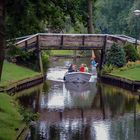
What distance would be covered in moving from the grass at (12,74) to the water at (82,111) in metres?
1.46

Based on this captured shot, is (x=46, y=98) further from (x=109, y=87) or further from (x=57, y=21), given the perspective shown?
(x=57, y=21)

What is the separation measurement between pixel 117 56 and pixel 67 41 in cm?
554

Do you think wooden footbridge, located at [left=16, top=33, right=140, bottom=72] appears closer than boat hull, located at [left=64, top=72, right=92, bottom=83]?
No

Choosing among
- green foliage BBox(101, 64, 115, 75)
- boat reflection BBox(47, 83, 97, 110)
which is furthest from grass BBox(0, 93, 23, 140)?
green foliage BBox(101, 64, 115, 75)

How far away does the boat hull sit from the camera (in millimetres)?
55281

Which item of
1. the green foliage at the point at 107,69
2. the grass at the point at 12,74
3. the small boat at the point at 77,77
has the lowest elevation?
the small boat at the point at 77,77

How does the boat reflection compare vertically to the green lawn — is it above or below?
below

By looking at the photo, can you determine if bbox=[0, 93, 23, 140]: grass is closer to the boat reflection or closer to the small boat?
the boat reflection

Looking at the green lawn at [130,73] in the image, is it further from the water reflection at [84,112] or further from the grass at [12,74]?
the grass at [12,74]

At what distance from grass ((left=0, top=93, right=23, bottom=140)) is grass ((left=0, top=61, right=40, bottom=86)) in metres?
9.98

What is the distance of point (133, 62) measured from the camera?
188 feet

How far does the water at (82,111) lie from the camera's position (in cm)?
2803

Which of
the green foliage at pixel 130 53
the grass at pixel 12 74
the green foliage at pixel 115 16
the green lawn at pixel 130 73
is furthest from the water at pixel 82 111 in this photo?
the green foliage at pixel 115 16

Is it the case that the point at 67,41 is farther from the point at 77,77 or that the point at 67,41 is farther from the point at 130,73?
the point at 130,73
